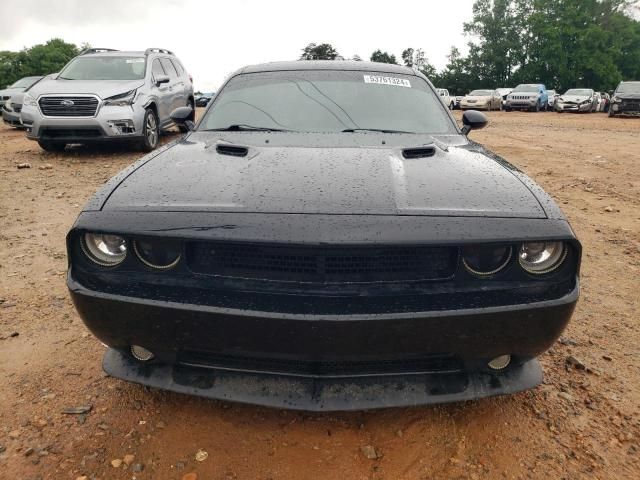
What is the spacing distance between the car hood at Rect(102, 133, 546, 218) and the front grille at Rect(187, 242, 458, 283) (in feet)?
0.45

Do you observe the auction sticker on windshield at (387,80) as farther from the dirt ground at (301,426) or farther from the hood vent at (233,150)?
the dirt ground at (301,426)

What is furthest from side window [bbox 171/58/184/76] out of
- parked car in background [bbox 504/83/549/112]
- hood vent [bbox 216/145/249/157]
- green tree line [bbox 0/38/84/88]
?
green tree line [bbox 0/38/84/88]

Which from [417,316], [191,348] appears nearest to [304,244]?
[417,316]

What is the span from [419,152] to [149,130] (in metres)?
7.05

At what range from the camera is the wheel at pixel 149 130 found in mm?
8102

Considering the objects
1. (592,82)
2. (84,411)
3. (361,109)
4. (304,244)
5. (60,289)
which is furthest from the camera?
(592,82)

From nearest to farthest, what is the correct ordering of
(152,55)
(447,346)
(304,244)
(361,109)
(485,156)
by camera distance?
(304,244) → (447,346) → (485,156) → (361,109) → (152,55)

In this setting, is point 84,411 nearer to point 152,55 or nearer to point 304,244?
point 304,244

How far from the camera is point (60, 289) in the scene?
330 cm

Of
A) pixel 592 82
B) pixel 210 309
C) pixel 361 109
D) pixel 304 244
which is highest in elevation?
pixel 361 109

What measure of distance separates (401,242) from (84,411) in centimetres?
155

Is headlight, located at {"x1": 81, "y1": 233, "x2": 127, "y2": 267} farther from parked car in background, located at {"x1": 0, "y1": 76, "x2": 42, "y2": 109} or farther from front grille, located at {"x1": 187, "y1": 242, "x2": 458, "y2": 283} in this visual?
parked car in background, located at {"x1": 0, "y1": 76, "x2": 42, "y2": 109}

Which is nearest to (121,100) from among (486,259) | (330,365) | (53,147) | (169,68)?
(53,147)

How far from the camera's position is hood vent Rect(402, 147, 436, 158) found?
7.47ft
